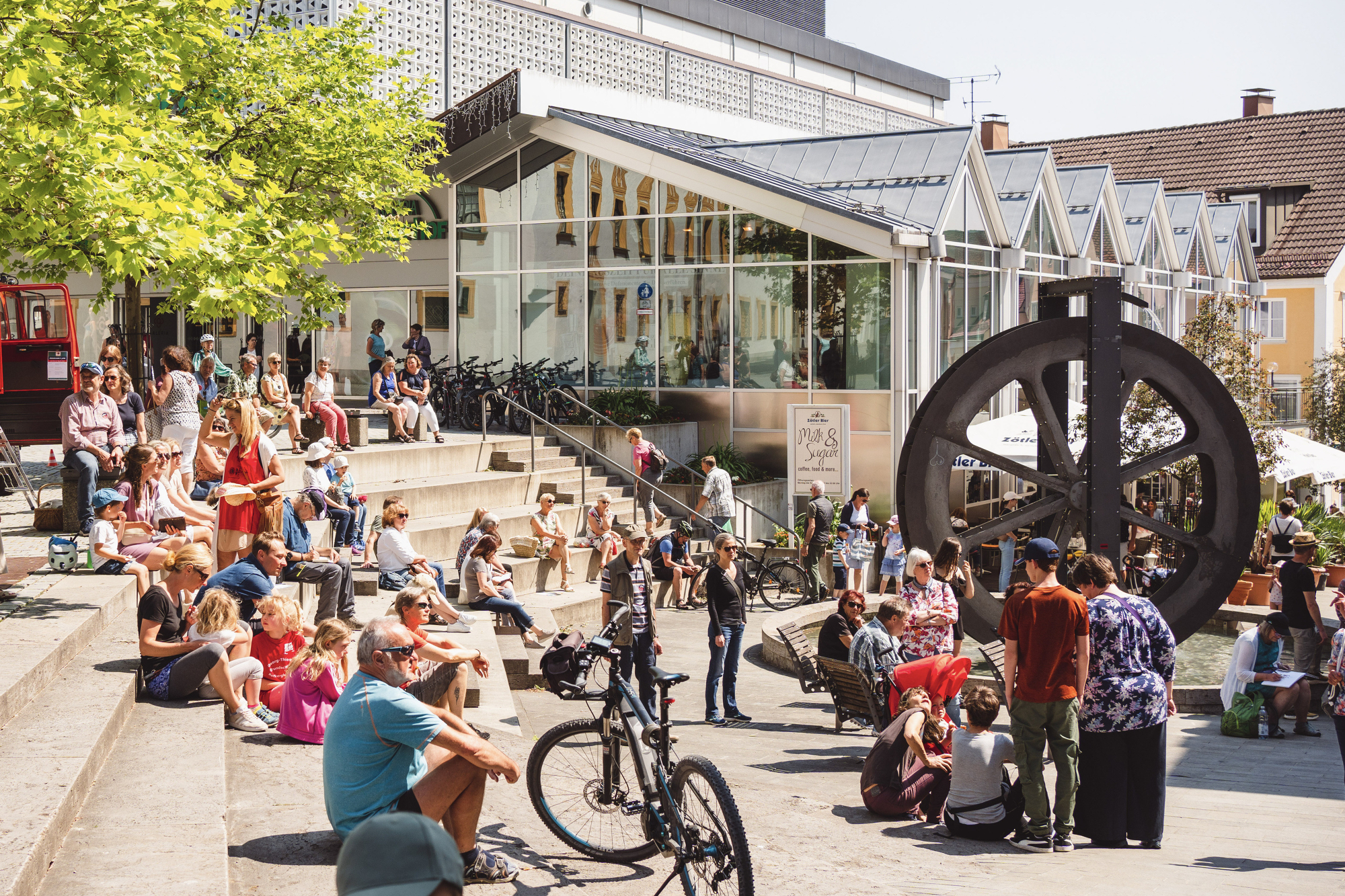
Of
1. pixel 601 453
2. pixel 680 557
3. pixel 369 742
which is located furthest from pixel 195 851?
pixel 601 453

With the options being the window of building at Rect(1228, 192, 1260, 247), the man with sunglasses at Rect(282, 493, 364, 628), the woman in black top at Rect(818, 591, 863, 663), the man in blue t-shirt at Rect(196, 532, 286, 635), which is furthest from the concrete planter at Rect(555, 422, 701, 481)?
the window of building at Rect(1228, 192, 1260, 247)

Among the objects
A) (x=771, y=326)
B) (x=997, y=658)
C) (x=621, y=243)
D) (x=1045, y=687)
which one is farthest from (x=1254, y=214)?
(x=1045, y=687)

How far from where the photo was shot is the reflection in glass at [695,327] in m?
22.6

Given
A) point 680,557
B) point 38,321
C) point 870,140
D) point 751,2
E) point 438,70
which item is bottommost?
point 680,557

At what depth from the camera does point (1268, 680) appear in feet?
37.3

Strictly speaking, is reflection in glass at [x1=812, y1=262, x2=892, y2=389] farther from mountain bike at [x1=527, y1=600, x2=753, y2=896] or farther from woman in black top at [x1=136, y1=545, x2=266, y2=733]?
mountain bike at [x1=527, y1=600, x2=753, y2=896]

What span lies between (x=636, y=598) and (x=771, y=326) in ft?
37.1

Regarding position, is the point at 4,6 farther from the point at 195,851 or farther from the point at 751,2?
the point at 751,2

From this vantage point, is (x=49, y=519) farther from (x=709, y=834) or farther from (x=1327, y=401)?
(x=1327, y=401)

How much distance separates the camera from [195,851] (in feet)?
16.2

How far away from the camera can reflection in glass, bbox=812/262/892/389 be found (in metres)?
21.1

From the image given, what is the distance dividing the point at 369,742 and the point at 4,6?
5323 millimetres

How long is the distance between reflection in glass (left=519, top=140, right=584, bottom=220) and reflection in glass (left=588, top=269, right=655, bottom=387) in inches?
53.6

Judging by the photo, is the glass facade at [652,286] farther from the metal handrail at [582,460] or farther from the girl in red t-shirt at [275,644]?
the girl in red t-shirt at [275,644]
